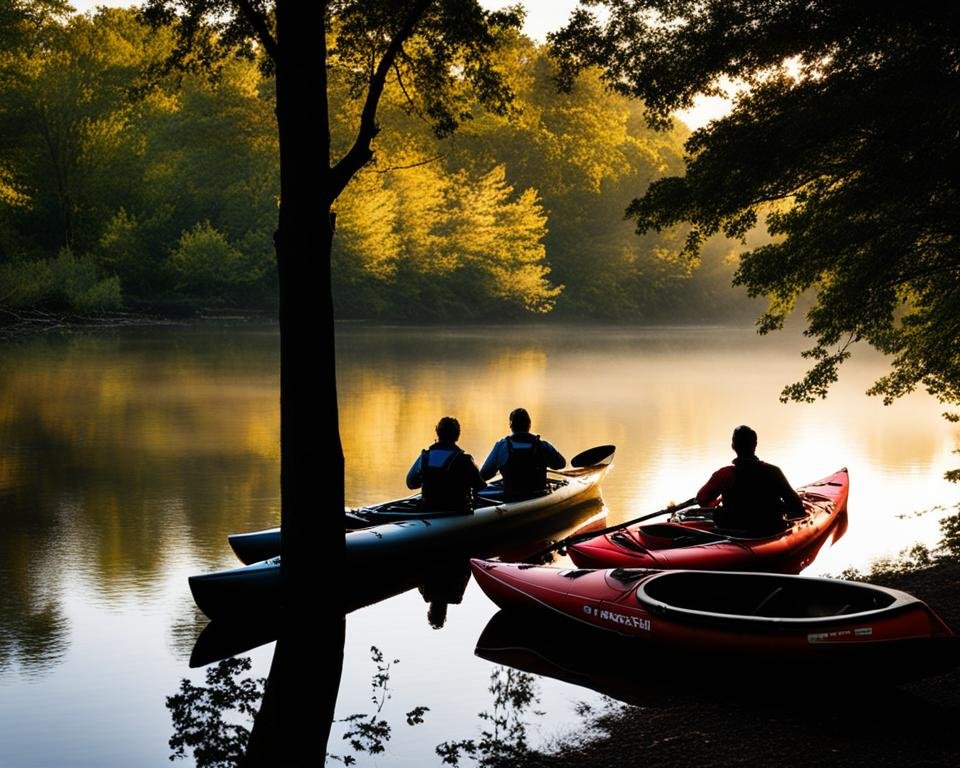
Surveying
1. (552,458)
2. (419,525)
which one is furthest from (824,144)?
(419,525)

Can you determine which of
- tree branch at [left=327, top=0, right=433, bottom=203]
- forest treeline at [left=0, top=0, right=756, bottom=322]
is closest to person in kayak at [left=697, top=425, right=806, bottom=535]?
tree branch at [left=327, top=0, right=433, bottom=203]

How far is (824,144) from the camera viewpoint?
9.75m

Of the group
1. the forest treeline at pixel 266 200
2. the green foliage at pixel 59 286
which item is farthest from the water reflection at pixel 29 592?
the green foliage at pixel 59 286

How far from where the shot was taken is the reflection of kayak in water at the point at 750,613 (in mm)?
6469

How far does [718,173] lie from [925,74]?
192 centimetres

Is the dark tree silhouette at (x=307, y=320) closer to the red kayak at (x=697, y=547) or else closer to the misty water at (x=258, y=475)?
the misty water at (x=258, y=475)

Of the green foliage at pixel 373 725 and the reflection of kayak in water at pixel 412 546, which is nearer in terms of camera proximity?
the green foliage at pixel 373 725

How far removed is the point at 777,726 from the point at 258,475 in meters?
10.8

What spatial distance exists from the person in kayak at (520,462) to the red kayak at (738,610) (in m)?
3.76

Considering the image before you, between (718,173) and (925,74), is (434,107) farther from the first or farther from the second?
(925,74)

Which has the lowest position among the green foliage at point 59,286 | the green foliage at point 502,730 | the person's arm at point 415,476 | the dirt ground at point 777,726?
the green foliage at point 502,730

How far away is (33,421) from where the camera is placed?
20.6 meters

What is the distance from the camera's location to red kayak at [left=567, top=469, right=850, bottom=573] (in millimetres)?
9250

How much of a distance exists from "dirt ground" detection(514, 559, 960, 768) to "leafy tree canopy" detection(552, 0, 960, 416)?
3.34 m
